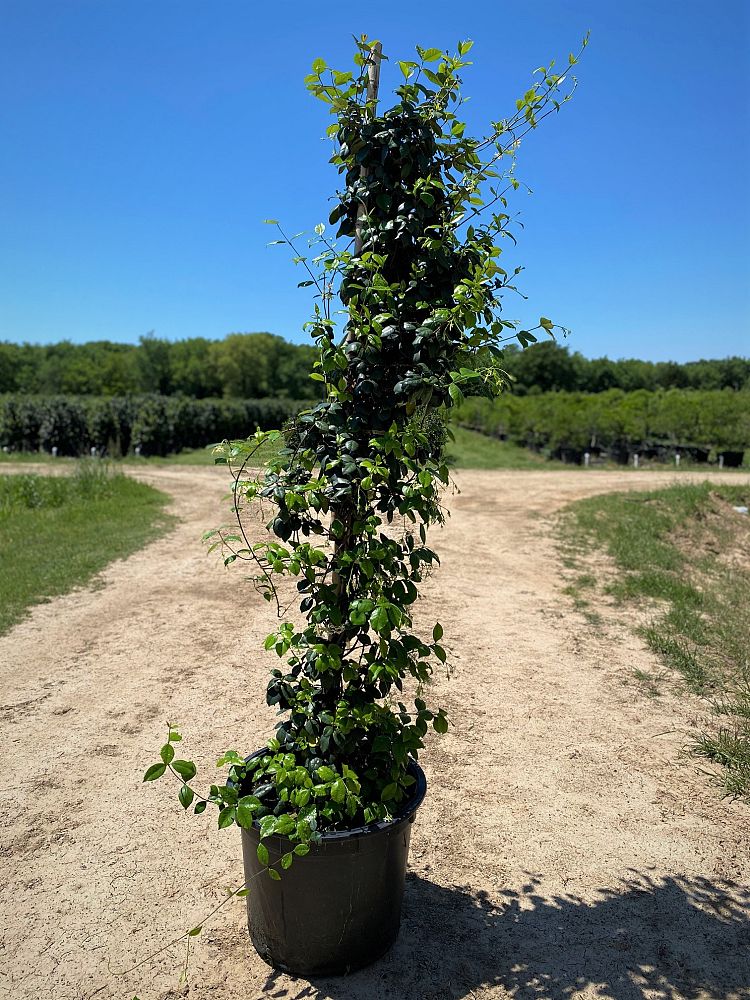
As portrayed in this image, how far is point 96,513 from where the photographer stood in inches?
402

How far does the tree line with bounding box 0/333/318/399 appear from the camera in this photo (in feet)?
147

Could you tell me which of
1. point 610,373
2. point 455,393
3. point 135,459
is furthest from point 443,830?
point 610,373

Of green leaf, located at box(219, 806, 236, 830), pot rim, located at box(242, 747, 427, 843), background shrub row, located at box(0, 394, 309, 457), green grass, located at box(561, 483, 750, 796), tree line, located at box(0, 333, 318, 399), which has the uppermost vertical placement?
tree line, located at box(0, 333, 318, 399)

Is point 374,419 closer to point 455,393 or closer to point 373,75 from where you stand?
point 455,393

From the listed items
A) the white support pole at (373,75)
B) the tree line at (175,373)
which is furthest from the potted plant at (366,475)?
the tree line at (175,373)

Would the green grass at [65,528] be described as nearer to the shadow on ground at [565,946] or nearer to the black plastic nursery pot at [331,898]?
the black plastic nursery pot at [331,898]

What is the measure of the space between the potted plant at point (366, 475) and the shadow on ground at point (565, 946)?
169 millimetres

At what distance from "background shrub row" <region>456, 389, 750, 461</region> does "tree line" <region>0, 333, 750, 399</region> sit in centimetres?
2090

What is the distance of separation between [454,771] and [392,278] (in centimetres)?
254

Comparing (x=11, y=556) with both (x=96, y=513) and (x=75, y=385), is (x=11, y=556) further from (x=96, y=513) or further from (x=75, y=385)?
(x=75, y=385)

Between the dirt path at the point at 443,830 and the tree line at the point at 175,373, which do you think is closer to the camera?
the dirt path at the point at 443,830

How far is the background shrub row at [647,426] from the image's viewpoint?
68.9ft

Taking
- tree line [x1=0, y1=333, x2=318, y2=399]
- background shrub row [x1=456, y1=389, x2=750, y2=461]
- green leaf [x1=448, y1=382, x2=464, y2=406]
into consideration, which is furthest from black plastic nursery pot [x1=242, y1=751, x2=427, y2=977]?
tree line [x1=0, y1=333, x2=318, y2=399]

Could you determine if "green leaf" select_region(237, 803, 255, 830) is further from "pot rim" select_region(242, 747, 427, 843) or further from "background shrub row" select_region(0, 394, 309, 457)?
"background shrub row" select_region(0, 394, 309, 457)
